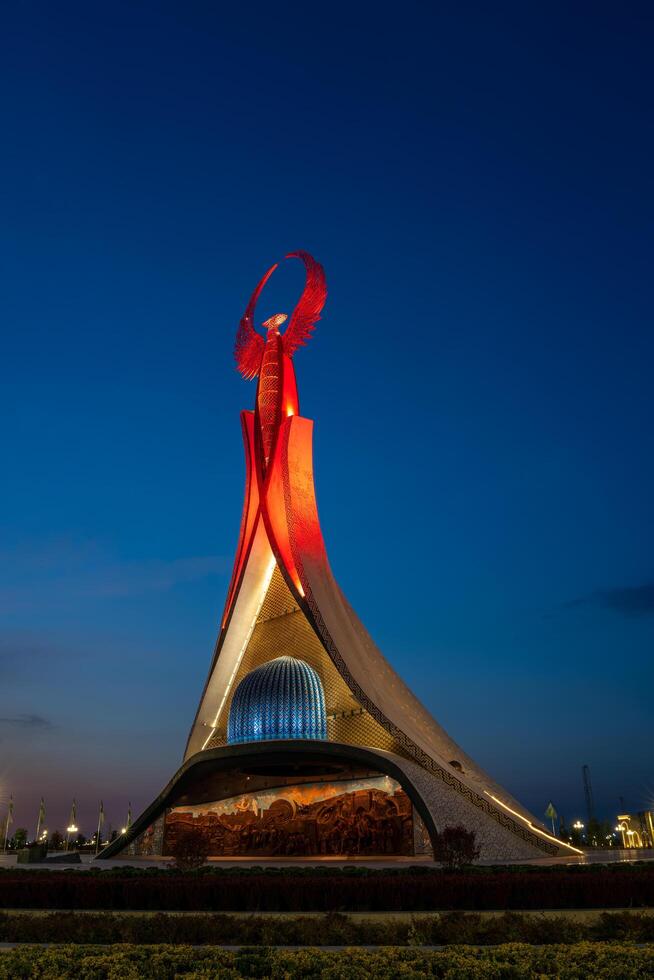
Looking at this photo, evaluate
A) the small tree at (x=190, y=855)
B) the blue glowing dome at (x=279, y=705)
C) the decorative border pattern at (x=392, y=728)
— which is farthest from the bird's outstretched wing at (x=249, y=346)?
the small tree at (x=190, y=855)

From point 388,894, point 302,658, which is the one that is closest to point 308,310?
point 302,658

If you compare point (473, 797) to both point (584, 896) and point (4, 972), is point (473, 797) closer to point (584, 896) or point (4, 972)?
point (584, 896)

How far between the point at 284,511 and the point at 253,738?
6.51 meters

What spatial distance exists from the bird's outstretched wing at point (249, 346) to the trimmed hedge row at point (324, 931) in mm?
20065

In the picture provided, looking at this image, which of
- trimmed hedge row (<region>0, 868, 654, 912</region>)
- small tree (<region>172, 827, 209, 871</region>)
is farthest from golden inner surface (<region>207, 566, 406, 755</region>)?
trimmed hedge row (<region>0, 868, 654, 912</region>)

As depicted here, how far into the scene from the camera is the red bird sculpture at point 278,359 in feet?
82.8

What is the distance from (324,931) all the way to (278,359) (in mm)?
20147

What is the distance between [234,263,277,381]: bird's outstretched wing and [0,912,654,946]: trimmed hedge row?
20065 millimetres

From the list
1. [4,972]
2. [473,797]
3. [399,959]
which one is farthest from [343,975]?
[473,797]

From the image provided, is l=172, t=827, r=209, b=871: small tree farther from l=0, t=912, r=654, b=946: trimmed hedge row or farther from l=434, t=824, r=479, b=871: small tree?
A: l=0, t=912, r=654, b=946: trimmed hedge row

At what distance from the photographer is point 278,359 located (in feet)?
84.3

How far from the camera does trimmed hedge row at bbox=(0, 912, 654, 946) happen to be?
6.87 metres

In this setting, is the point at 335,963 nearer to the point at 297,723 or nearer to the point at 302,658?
the point at 297,723

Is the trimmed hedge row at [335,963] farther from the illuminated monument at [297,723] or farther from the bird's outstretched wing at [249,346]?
the bird's outstretched wing at [249,346]
